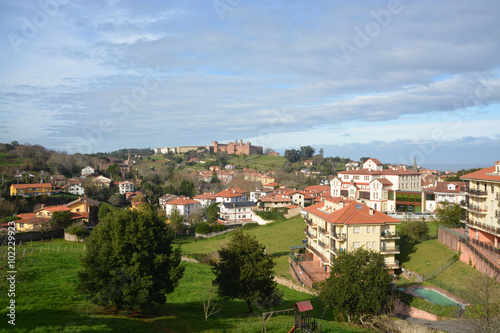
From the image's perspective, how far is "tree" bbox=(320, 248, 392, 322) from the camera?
17172 mm

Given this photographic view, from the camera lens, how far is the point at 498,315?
13539 millimetres

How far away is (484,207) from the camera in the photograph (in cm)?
2708

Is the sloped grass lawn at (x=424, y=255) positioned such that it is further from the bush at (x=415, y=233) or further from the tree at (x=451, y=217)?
the tree at (x=451, y=217)

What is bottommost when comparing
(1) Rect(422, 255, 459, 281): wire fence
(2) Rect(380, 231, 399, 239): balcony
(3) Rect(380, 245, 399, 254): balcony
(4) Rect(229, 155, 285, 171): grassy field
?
(1) Rect(422, 255, 459, 281): wire fence

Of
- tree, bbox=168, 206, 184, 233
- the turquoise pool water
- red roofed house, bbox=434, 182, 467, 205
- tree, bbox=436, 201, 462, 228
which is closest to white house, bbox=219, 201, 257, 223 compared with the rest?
tree, bbox=168, 206, 184, 233

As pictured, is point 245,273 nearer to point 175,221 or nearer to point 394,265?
point 394,265

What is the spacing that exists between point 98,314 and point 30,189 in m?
58.8

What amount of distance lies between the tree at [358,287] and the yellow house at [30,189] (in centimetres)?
6154

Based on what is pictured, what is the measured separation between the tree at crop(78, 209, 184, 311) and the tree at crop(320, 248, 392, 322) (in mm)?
8466

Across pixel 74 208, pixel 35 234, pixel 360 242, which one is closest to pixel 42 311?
pixel 360 242

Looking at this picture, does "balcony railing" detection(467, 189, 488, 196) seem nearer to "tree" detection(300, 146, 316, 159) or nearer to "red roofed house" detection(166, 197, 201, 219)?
"red roofed house" detection(166, 197, 201, 219)

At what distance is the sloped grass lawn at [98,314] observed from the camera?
12155 millimetres

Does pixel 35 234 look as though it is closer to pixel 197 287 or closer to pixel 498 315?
pixel 197 287

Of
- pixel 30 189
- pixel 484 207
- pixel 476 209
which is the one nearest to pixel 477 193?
pixel 484 207
